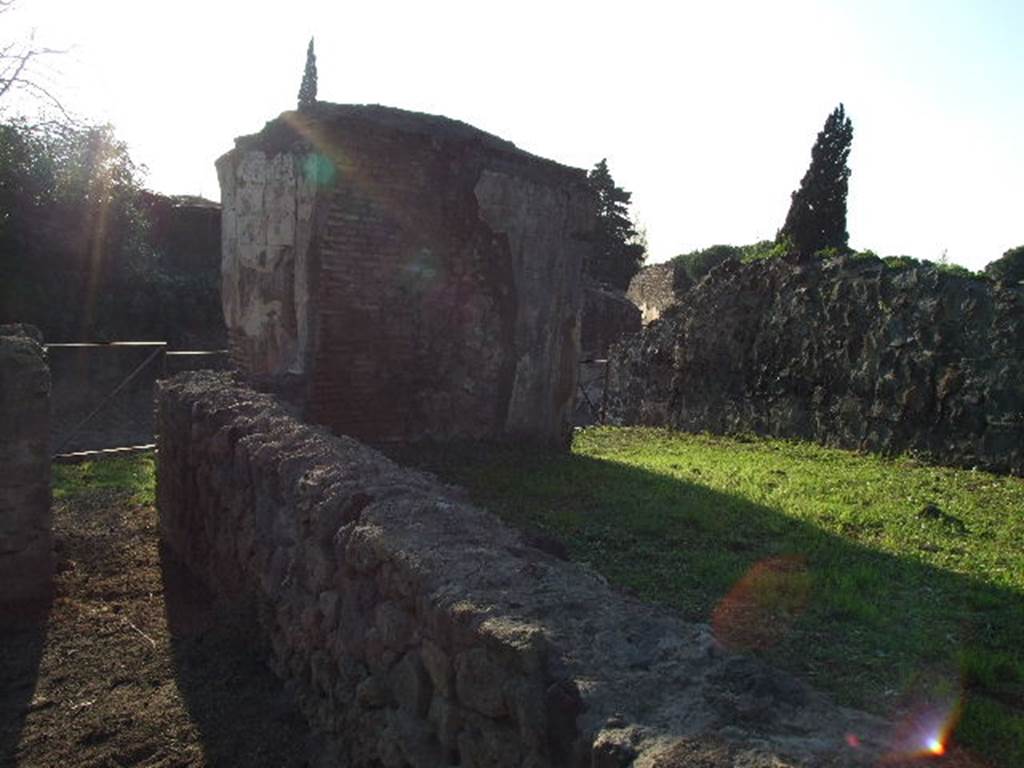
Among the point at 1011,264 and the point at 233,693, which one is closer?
the point at 233,693

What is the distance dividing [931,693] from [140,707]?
347 cm

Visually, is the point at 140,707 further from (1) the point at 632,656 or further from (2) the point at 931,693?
(2) the point at 931,693

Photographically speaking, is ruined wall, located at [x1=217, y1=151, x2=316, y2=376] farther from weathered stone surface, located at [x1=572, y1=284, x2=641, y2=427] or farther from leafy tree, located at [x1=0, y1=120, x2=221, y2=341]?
weathered stone surface, located at [x1=572, y1=284, x2=641, y2=427]

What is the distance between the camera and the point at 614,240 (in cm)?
3972

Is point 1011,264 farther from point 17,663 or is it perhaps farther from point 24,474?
point 17,663

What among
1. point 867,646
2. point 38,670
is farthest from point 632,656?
point 38,670

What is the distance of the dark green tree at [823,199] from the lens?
1619 cm

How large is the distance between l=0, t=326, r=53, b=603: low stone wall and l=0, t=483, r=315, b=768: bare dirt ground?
218 millimetres

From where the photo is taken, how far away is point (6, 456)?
195 inches

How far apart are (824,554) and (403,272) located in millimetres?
4556

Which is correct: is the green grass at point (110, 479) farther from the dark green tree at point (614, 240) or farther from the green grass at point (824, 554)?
the dark green tree at point (614, 240)

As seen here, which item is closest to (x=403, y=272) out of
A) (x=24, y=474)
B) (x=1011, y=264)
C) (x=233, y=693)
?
(x=24, y=474)

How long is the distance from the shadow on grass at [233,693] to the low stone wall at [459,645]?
0.12 meters

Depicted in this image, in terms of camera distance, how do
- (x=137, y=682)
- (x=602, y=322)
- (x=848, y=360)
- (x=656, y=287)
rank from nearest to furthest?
(x=137, y=682), (x=848, y=360), (x=602, y=322), (x=656, y=287)
